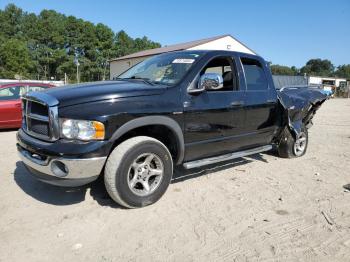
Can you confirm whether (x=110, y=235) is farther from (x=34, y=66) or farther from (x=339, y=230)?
(x=34, y=66)

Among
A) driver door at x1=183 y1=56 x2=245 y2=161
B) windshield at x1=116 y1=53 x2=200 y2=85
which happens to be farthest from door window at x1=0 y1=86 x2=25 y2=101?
driver door at x1=183 y1=56 x2=245 y2=161

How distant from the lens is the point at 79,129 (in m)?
3.20

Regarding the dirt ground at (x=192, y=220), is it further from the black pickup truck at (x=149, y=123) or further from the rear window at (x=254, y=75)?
the rear window at (x=254, y=75)

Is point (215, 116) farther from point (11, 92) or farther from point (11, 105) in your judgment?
point (11, 92)

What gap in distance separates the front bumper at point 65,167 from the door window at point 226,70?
225 centimetres

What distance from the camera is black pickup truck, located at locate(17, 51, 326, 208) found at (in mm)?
3223

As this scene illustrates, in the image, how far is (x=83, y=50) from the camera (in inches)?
2874

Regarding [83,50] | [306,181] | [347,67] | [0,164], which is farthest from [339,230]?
[347,67]

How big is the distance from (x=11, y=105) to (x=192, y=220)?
7303 mm

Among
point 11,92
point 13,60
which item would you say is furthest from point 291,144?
point 13,60

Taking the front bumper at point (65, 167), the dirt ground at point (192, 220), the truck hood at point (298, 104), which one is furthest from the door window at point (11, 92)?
the truck hood at point (298, 104)

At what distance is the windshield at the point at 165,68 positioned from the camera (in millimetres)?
4129

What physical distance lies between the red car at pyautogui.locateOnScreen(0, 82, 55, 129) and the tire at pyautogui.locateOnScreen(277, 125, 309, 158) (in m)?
7.06

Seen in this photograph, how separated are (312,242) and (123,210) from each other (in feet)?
6.78
